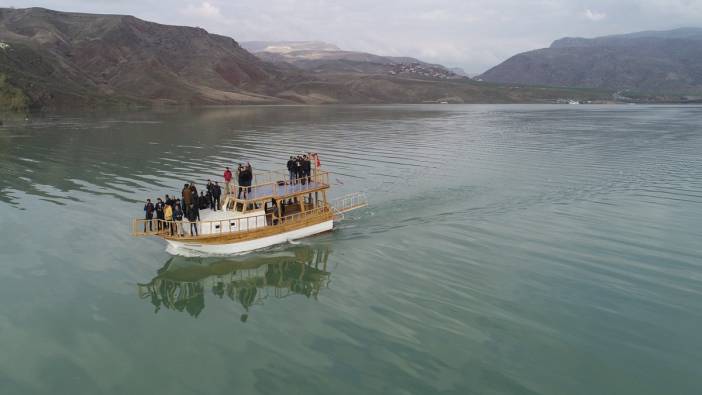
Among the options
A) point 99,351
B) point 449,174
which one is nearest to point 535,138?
point 449,174

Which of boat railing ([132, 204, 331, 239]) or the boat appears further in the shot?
the boat

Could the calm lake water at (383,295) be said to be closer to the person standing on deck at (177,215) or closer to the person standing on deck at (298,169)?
the person standing on deck at (177,215)

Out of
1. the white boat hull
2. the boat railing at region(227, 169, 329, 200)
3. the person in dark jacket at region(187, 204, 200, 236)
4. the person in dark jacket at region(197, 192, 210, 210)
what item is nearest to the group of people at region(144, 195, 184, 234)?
the person in dark jacket at region(187, 204, 200, 236)

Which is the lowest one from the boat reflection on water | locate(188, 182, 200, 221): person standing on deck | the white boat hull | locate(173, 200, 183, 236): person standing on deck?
the boat reflection on water

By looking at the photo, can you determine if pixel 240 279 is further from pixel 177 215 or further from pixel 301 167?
pixel 301 167

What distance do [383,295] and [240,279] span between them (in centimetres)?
728

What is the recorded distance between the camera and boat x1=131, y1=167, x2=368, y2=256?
2711cm

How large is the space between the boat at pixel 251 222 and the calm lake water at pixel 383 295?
82 centimetres

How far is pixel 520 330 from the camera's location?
19.5 metres

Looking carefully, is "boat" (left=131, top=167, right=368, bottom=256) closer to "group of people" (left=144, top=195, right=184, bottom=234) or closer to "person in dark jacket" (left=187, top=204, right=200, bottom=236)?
"person in dark jacket" (left=187, top=204, right=200, bottom=236)

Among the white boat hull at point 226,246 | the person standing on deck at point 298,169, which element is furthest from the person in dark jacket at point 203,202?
the person standing on deck at point 298,169

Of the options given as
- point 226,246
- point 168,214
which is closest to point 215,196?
point 168,214

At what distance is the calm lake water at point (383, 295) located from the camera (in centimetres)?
1683

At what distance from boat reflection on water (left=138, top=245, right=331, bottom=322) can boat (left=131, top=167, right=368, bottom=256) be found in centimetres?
79
